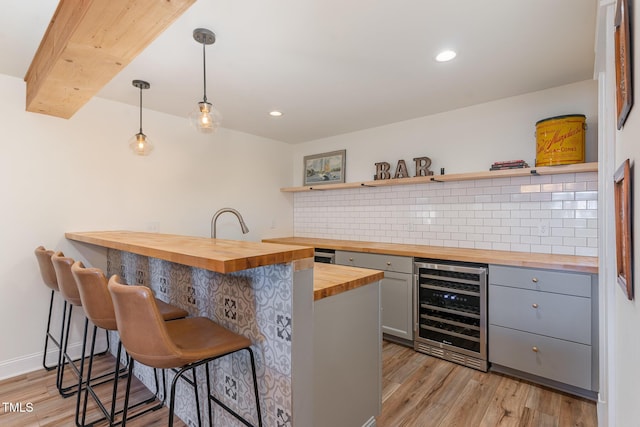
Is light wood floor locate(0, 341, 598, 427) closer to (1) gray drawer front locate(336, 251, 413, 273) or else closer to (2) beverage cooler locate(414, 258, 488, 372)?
(2) beverage cooler locate(414, 258, 488, 372)

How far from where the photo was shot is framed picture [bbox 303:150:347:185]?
407 centimetres

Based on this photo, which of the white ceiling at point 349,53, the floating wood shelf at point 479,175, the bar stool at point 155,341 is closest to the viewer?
the bar stool at point 155,341

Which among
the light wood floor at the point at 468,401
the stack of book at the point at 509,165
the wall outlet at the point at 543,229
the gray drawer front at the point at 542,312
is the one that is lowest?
the light wood floor at the point at 468,401

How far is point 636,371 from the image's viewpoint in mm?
691

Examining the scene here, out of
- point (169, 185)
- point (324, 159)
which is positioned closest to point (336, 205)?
point (324, 159)

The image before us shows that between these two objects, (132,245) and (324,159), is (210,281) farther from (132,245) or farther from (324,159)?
(324,159)

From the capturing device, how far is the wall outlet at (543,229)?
8.58 ft

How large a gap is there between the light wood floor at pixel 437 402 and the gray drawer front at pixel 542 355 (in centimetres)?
13

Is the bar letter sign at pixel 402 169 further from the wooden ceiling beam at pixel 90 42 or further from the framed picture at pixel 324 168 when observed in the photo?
the wooden ceiling beam at pixel 90 42

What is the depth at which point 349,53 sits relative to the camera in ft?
6.71

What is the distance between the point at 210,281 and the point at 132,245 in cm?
42

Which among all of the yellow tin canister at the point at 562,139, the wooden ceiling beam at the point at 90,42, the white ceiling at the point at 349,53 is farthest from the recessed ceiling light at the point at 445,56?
the wooden ceiling beam at the point at 90,42

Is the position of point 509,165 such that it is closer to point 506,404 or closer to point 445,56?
point 445,56

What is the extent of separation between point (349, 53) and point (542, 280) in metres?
2.05
